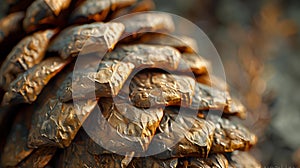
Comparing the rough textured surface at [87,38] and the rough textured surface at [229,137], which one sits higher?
the rough textured surface at [87,38]

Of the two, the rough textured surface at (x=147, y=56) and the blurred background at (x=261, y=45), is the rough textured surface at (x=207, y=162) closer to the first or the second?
the rough textured surface at (x=147, y=56)

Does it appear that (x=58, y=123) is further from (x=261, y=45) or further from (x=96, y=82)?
(x=261, y=45)

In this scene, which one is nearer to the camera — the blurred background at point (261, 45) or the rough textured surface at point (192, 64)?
the rough textured surface at point (192, 64)

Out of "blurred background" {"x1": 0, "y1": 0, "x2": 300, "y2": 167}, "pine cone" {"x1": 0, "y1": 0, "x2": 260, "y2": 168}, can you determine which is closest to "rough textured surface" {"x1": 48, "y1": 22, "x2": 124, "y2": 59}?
"pine cone" {"x1": 0, "y1": 0, "x2": 260, "y2": 168}

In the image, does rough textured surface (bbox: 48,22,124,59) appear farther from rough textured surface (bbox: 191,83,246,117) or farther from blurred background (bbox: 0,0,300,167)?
blurred background (bbox: 0,0,300,167)

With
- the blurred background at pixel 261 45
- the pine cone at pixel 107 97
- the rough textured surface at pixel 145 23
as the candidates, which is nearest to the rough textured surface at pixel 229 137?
the pine cone at pixel 107 97

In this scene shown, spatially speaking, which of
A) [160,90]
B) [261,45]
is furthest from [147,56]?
[261,45]
